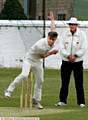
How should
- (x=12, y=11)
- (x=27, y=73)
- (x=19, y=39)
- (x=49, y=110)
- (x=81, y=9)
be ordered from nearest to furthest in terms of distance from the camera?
(x=27, y=73)
(x=49, y=110)
(x=19, y=39)
(x=12, y=11)
(x=81, y=9)

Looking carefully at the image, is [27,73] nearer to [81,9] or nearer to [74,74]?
[74,74]

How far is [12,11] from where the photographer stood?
158 ft

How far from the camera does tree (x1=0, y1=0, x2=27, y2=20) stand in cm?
4747

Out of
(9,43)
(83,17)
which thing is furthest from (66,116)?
(83,17)

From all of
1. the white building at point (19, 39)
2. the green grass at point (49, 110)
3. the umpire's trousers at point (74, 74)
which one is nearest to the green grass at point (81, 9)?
the white building at point (19, 39)

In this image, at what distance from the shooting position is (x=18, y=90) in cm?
2198

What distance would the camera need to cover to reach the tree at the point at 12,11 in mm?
47469

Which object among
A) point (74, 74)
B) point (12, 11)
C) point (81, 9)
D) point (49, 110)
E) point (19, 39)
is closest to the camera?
point (49, 110)

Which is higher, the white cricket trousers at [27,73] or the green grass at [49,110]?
the white cricket trousers at [27,73]

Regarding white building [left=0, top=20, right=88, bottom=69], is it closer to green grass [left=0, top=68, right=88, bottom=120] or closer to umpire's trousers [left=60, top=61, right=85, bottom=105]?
green grass [left=0, top=68, right=88, bottom=120]

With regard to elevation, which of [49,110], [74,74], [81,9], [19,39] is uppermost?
[74,74]

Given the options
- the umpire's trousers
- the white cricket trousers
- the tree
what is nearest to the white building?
the tree

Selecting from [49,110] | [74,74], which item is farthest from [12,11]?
[49,110]

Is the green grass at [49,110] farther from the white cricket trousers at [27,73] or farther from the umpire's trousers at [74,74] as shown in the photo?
the white cricket trousers at [27,73]
